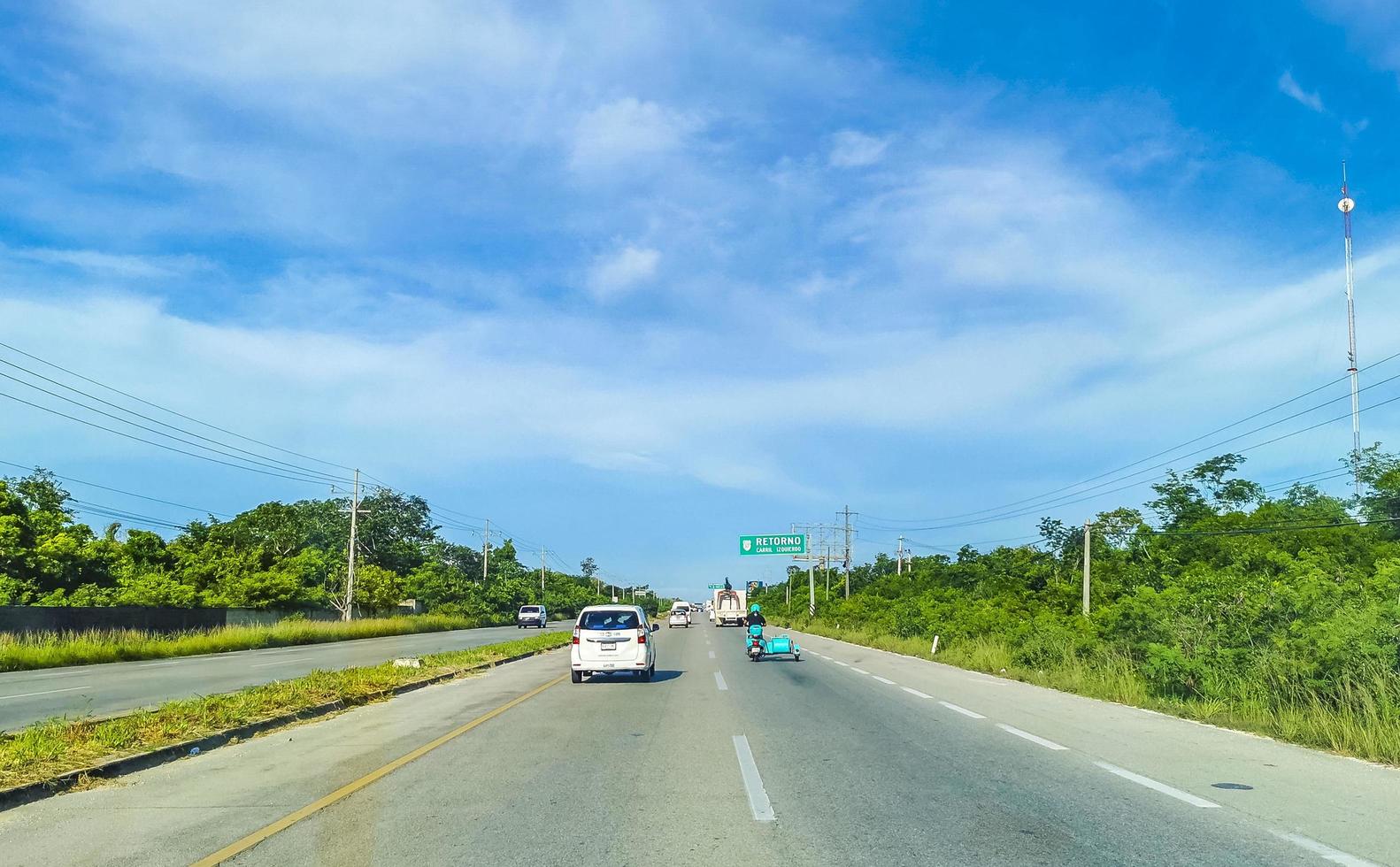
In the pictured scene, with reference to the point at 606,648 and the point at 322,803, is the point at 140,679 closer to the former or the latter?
the point at 606,648

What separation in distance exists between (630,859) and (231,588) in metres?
55.4

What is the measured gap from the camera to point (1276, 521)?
45375mm

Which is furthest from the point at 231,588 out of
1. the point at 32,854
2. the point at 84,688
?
the point at 32,854

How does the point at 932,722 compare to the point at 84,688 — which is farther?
the point at 84,688

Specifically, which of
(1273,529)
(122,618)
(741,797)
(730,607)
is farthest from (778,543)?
(741,797)

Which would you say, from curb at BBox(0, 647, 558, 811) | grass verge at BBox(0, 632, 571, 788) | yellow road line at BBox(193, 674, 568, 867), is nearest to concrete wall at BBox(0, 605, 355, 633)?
grass verge at BBox(0, 632, 571, 788)

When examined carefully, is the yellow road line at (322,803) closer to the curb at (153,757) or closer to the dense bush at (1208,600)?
the curb at (153,757)

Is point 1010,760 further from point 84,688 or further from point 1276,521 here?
point 1276,521

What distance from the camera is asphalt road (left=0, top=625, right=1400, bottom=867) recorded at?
21.1ft

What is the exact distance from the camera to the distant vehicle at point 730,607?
8156 cm

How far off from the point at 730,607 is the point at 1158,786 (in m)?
74.6

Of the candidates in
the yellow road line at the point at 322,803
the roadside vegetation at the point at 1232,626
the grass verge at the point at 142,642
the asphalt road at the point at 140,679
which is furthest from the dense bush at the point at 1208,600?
the grass verge at the point at 142,642

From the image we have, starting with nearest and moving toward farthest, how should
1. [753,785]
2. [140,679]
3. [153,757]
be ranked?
[753,785] → [153,757] → [140,679]

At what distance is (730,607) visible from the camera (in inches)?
3236
